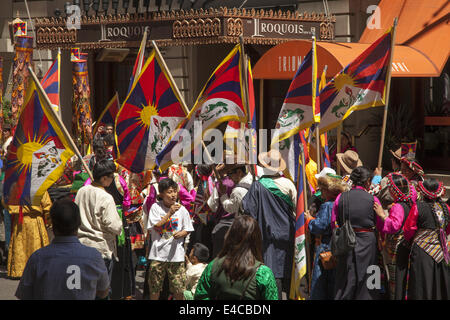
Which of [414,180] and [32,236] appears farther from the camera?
[32,236]

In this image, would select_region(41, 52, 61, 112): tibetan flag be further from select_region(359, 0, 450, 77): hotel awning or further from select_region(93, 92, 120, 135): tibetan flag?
select_region(359, 0, 450, 77): hotel awning

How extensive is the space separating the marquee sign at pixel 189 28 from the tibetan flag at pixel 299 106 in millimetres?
5570

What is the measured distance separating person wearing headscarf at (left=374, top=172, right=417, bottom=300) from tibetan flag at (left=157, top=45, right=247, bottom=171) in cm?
179

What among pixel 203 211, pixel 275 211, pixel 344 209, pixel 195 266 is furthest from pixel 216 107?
pixel 344 209

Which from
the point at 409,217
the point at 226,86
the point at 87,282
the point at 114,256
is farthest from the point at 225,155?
the point at 87,282

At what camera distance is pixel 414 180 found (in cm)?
831

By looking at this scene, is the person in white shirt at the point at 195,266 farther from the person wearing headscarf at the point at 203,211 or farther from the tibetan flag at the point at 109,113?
the tibetan flag at the point at 109,113

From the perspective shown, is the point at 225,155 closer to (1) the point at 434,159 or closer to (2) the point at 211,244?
(2) the point at 211,244

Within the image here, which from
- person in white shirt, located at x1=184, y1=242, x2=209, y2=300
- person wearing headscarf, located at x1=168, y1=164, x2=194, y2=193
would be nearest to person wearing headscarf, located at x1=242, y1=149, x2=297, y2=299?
person in white shirt, located at x1=184, y1=242, x2=209, y2=300

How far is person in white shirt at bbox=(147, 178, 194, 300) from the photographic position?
8211 mm

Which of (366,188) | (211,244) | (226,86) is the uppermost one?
(226,86)

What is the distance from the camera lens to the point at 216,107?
28.2ft

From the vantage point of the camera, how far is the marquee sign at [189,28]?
1402 cm
